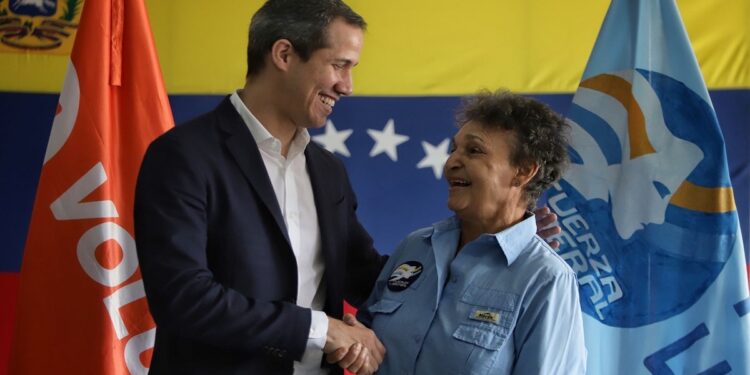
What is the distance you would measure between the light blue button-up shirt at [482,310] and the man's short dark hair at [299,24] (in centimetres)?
48

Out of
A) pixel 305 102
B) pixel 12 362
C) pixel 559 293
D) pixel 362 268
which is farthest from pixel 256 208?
pixel 12 362

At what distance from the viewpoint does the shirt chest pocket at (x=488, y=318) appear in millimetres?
1603

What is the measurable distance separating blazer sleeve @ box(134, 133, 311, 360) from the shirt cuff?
2 cm

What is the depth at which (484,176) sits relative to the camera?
176cm

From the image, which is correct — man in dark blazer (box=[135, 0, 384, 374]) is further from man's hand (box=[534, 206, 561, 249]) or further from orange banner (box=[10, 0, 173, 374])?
orange banner (box=[10, 0, 173, 374])

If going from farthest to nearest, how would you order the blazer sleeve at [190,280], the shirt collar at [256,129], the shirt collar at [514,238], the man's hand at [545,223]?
the man's hand at [545,223] → the shirt collar at [256,129] → the shirt collar at [514,238] → the blazer sleeve at [190,280]

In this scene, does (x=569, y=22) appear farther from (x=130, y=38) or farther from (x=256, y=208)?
(x=256, y=208)

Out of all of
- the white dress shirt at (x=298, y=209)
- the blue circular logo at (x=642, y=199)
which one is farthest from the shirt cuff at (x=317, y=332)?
the blue circular logo at (x=642, y=199)

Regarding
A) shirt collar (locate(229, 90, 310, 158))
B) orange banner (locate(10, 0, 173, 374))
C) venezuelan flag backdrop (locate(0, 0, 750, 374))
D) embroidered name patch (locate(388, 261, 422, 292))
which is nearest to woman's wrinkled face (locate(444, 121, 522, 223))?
embroidered name patch (locate(388, 261, 422, 292))

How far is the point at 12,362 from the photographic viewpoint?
270 centimetres

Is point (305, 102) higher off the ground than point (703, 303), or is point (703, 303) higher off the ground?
point (305, 102)

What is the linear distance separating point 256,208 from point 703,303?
4.78 feet

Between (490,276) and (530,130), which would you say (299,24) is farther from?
(490,276)

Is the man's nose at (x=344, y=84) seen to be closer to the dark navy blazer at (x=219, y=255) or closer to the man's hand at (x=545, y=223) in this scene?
the dark navy blazer at (x=219, y=255)
